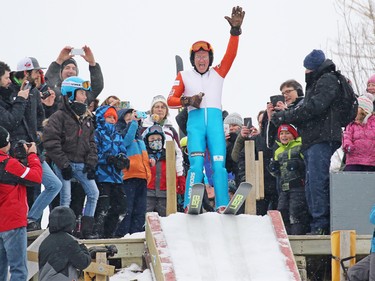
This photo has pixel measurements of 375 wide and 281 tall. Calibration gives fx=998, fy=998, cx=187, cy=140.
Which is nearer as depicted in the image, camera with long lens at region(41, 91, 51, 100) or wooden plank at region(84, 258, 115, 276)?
wooden plank at region(84, 258, 115, 276)

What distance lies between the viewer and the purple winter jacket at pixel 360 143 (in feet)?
39.9

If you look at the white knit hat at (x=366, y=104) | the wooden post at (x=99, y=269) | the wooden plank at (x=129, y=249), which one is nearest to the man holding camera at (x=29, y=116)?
the wooden plank at (x=129, y=249)

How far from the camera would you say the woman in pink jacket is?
39.9ft

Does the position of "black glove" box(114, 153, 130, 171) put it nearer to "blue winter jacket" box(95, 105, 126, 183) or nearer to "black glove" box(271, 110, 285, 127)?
"blue winter jacket" box(95, 105, 126, 183)

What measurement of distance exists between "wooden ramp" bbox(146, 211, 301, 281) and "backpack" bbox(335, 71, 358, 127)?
1.48 metres

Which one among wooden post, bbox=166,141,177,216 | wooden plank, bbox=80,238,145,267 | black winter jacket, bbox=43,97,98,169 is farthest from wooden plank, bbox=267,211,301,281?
black winter jacket, bbox=43,97,98,169

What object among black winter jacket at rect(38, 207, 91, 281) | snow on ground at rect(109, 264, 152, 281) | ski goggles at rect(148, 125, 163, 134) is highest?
ski goggles at rect(148, 125, 163, 134)

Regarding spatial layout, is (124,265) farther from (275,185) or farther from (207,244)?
(275,185)

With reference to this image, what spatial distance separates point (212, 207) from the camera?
14195 millimetres

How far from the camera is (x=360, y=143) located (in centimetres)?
1216

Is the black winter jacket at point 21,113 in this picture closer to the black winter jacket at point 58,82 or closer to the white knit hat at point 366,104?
the black winter jacket at point 58,82

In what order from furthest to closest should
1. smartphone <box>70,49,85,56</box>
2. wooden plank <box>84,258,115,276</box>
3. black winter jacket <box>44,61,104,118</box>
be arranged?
1. smartphone <box>70,49,85,56</box>
2. black winter jacket <box>44,61,104,118</box>
3. wooden plank <box>84,258,115,276</box>

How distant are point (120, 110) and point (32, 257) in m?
3.08

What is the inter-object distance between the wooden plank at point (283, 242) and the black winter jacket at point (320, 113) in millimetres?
1013
